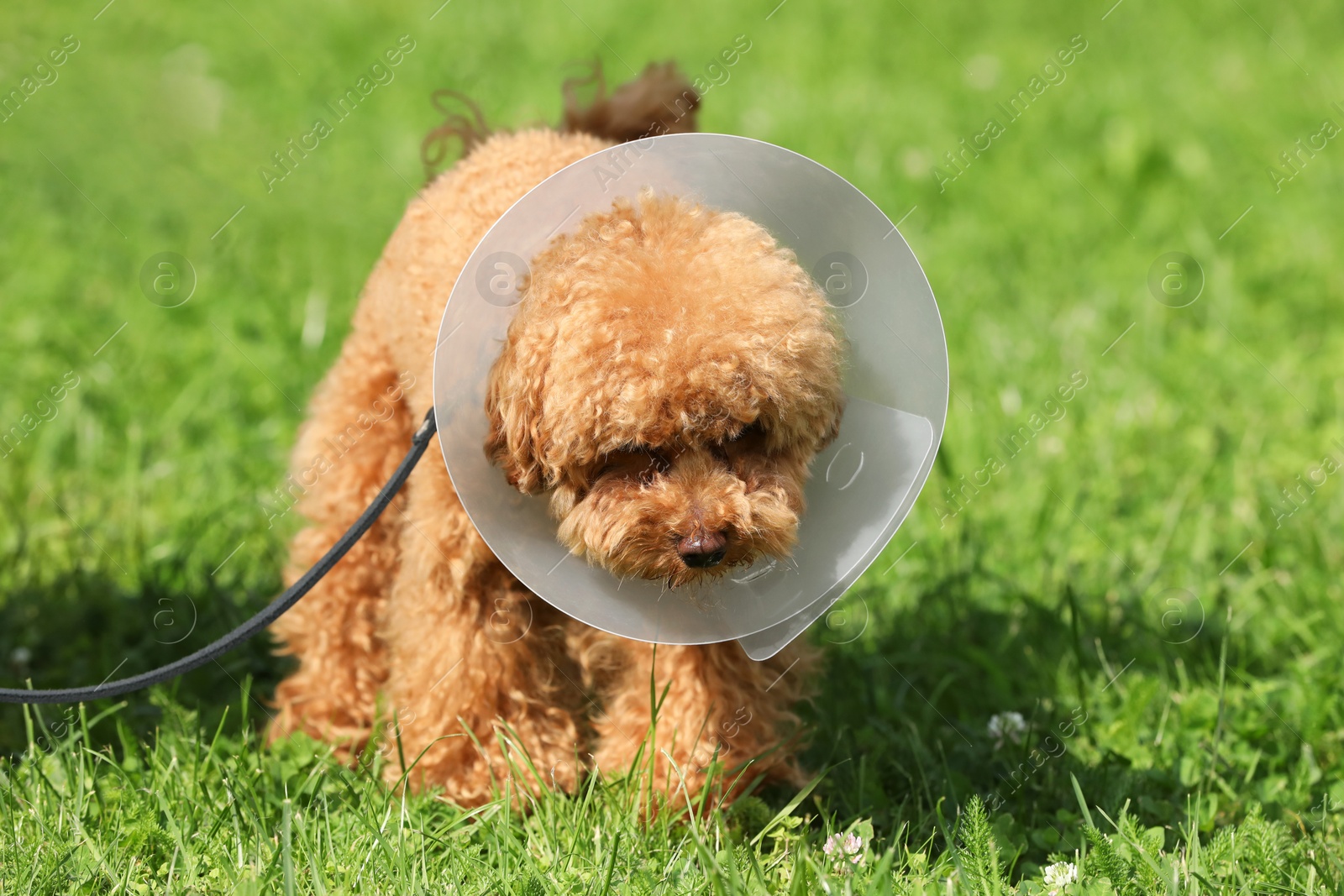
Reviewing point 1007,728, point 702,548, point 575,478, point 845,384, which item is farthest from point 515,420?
point 1007,728

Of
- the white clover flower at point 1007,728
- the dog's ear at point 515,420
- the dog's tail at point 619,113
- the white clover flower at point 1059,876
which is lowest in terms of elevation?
the white clover flower at point 1007,728

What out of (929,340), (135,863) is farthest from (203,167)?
(929,340)

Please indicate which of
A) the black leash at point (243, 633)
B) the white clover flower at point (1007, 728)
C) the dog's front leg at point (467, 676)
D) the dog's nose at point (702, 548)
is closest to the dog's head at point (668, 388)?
the dog's nose at point (702, 548)

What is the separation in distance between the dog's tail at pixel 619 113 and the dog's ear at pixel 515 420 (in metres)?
1.03

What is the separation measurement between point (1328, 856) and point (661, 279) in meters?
1.82

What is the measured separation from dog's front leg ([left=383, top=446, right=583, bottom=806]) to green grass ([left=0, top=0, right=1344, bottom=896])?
0.46 feet

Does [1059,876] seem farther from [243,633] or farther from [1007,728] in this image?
[243,633]

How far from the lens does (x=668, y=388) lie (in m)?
2.10

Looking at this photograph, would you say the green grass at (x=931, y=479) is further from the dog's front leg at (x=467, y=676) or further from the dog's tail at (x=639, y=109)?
the dog's tail at (x=639, y=109)

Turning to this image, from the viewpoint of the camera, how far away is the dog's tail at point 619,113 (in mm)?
3070

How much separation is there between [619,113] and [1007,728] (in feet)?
6.07

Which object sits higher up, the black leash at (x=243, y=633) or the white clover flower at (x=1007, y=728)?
the black leash at (x=243, y=633)

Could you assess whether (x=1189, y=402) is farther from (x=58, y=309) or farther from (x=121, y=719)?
(x=58, y=309)

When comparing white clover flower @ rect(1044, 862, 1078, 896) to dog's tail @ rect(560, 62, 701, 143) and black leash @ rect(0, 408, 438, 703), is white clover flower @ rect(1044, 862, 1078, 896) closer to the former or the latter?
black leash @ rect(0, 408, 438, 703)
